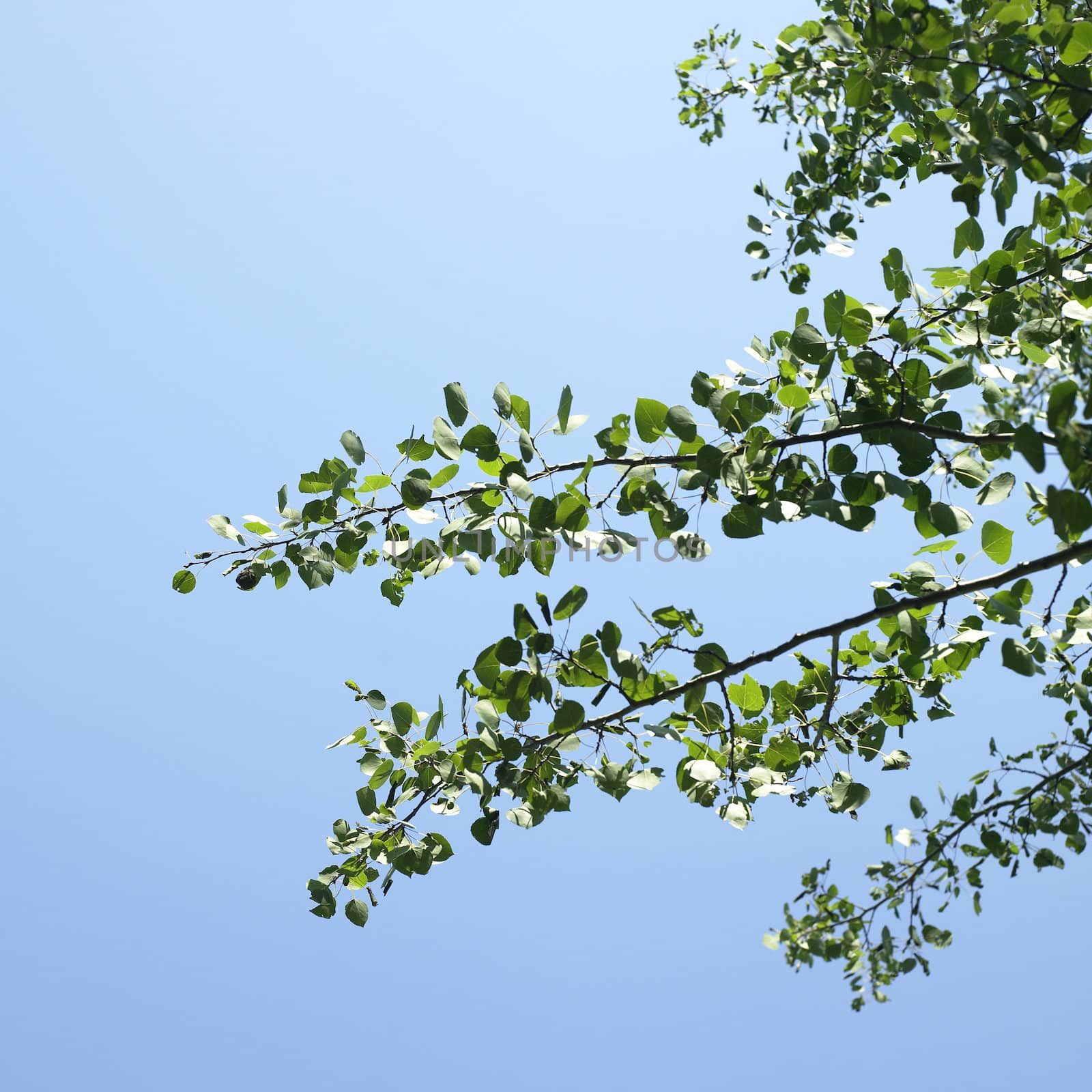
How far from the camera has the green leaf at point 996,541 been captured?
169 cm

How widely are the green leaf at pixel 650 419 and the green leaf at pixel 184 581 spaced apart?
4.17ft

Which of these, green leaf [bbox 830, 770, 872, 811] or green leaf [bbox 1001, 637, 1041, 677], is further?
green leaf [bbox 830, 770, 872, 811]

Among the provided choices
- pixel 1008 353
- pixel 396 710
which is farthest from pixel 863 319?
pixel 396 710

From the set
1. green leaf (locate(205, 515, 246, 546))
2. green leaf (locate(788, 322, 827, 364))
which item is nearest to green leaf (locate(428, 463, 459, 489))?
green leaf (locate(205, 515, 246, 546))

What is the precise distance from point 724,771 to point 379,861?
868 mm

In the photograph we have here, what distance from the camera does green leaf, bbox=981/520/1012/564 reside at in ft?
5.54

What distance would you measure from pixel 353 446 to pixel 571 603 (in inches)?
28.0

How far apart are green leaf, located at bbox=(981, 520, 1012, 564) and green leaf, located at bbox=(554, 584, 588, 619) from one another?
2.79 ft

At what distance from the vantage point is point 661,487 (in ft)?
5.89

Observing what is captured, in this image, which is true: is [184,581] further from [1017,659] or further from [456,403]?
[1017,659]

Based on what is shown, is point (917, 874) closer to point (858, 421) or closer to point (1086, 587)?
point (1086, 587)

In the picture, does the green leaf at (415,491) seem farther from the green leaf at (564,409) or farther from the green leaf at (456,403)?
the green leaf at (564,409)

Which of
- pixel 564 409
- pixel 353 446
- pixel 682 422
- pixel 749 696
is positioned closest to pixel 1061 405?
pixel 682 422

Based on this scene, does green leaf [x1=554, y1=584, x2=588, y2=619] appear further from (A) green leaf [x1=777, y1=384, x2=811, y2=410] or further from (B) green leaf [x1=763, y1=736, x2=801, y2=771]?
(B) green leaf [x1=763, y1=736, x2=801, y2=771]
